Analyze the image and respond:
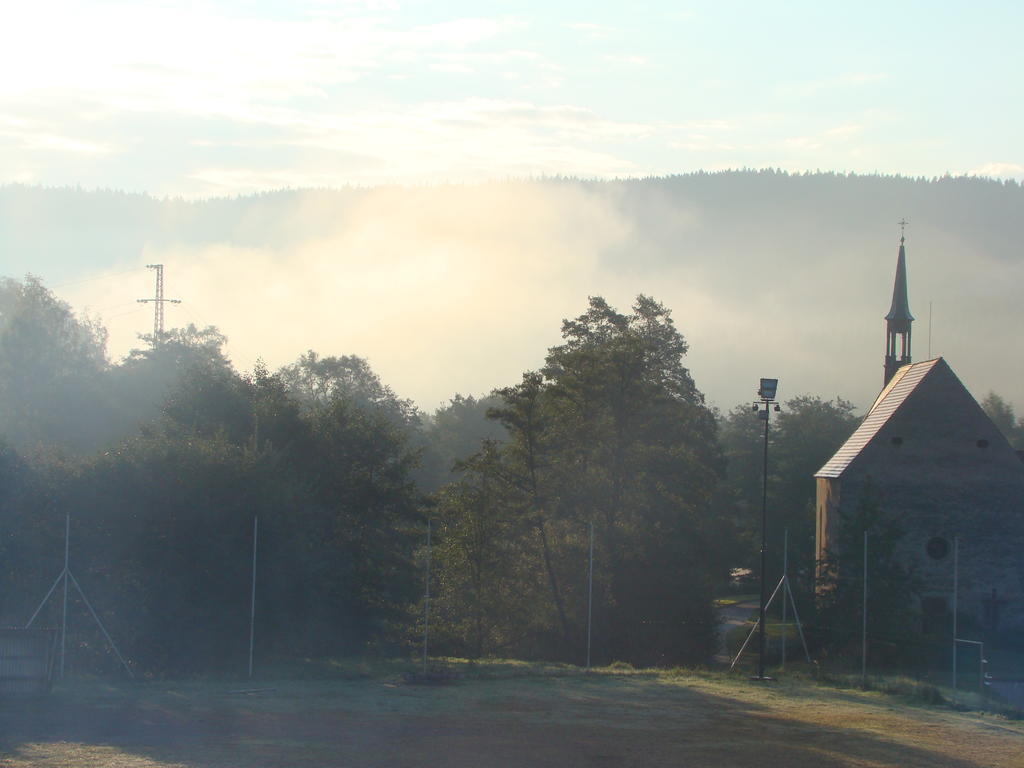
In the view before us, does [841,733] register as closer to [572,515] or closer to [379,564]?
[379,564]

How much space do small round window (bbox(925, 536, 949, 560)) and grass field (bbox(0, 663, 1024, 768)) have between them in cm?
2588

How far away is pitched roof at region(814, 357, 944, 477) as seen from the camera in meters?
51.4

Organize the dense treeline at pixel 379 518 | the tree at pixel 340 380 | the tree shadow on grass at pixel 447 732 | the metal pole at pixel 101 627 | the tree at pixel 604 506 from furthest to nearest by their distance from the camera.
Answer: the tree at pixel 340 380 < the tree at pixel 604 506 < the dense treeline at pixel 379 518 < the metal pole at pixel 101 627 < the tree shadow on grass at pixel 447 732

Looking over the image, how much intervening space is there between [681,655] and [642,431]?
9681 millimetres

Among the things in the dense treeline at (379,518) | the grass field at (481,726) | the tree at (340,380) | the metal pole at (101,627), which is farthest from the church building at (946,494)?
the tree at (340,380)

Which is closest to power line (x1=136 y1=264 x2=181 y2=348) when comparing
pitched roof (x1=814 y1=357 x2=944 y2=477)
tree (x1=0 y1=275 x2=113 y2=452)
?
tree (x1=0 y1=275 x2=113 y2=452)

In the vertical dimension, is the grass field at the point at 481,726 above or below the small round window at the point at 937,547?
below

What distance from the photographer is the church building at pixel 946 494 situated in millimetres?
49062

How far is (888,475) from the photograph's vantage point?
166ft

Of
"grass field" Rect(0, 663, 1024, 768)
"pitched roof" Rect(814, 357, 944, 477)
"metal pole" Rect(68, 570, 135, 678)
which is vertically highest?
"pitched roof" Rect(814, 357, 944, 477)

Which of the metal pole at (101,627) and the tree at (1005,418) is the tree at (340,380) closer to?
the tree at (1005,418)

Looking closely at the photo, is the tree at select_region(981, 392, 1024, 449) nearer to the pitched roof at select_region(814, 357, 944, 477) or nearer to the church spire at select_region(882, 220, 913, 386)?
the church spire at select_region(882, 220, 913, 386)

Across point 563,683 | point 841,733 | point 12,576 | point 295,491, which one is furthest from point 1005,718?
point 12,576

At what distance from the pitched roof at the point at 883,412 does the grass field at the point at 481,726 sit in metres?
27.2
